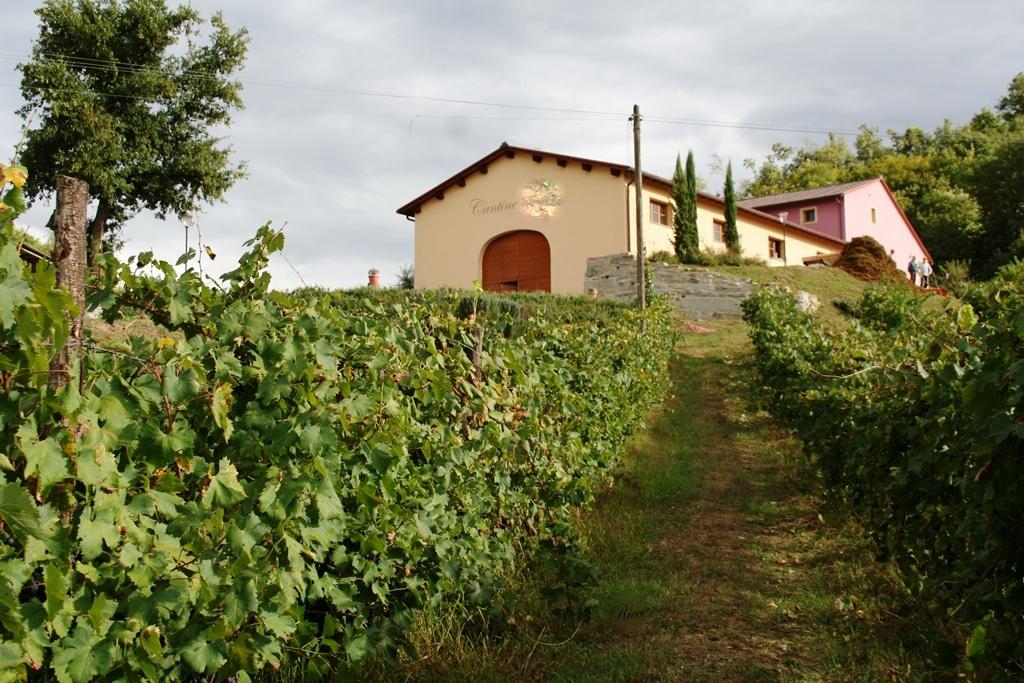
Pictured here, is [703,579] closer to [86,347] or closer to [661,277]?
[86,347]

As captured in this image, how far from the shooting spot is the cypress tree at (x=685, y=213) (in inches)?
1117

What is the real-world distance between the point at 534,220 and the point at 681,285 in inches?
236

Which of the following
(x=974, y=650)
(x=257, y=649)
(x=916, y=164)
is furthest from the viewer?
(x=916, y=164)

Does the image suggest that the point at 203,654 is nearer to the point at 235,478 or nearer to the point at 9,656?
the point at 235,478

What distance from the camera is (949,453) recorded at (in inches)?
142

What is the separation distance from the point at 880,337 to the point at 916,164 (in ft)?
193

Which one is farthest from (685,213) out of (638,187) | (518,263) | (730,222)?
(638,187)

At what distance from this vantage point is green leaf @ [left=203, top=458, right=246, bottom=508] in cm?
238

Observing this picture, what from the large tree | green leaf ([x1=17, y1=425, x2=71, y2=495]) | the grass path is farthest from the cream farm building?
green leaf ([x1=17, y1=425, x2=71, y2=495])

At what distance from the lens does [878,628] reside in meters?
4.30

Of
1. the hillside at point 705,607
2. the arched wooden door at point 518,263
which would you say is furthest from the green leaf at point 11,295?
the arched wooden door at point 518,263

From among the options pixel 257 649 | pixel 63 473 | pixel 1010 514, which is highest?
pixel 63 473

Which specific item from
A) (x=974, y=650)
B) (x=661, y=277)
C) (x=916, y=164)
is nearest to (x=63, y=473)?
(x=974, y=650)

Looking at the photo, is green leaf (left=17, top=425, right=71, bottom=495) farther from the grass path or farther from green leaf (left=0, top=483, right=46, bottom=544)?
the grass path
